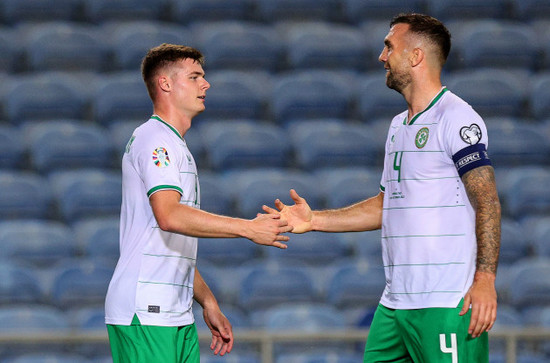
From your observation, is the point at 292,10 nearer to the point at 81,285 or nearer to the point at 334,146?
the point at 334,146

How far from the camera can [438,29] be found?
3.02 m

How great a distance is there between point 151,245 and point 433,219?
943 millimetres

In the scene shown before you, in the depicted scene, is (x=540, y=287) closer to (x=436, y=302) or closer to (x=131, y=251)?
(x=436, y=302)

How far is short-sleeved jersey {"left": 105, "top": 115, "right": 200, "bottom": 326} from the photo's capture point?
2854mm

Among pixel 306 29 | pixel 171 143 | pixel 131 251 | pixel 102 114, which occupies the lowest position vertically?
pixel 131 251

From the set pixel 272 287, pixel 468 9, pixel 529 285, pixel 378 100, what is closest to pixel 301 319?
pixel 272 287

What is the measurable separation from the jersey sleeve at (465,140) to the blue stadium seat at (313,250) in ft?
9.25

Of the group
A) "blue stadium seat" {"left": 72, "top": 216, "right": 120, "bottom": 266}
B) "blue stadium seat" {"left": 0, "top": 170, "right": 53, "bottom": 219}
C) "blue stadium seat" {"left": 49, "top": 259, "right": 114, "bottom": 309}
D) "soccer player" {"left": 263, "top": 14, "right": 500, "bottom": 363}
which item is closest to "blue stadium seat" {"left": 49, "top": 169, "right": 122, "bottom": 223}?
"blue stadium seat" {"left": 0, "top": 170, "right": 53, "bottom": 219}

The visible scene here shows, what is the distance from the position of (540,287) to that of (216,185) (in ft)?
7.14

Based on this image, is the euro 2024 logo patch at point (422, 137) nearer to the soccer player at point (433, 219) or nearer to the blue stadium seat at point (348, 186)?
the soccer player at point (433, 219)

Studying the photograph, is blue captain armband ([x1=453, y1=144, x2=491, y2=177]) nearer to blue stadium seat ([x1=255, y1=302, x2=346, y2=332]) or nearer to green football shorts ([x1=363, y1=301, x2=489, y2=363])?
green football shorts ([x1=363, y1=301, x2=489, y2=363])

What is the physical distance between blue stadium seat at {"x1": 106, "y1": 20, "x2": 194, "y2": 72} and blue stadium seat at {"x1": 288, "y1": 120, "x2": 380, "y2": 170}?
4.59 ft

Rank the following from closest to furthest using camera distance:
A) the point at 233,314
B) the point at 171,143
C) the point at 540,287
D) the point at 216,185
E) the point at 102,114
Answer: the point at 171,143 < the point at 233,314 < the point at 540,287 < the point at 216,185 < the point at 102,114

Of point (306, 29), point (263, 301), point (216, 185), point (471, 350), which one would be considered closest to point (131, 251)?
point (471, 350)
